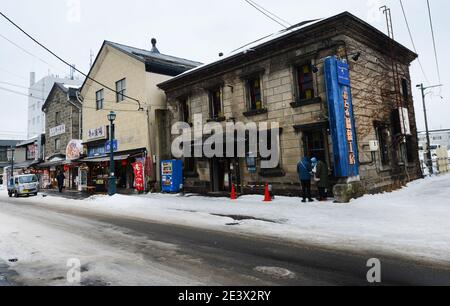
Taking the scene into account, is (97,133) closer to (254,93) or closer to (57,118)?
(57,118)

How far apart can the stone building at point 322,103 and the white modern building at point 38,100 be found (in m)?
60.7

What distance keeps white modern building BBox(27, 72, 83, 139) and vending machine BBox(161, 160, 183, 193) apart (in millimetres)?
57472

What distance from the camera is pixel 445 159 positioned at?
22.0 meters

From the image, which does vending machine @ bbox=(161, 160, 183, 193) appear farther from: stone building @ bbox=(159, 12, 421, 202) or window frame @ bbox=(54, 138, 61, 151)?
window frame @ bbox=(54, 138, 61, 151)

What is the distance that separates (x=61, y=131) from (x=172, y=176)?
18.9m

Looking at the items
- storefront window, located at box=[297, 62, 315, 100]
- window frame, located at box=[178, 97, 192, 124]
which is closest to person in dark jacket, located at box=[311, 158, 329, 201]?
storefront window, located at box=[297, 62, 315, 100]

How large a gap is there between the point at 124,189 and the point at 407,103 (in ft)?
65.6

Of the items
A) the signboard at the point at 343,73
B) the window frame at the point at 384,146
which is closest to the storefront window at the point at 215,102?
the signboard at the point at 343,73

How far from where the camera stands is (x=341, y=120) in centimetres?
1109

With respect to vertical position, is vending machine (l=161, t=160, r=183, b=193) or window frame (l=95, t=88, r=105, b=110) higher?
window frame (l=95, t=88, r=105, b=110)

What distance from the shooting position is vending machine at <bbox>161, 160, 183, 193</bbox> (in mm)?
17359

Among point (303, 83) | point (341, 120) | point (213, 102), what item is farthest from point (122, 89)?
point (341, 120)

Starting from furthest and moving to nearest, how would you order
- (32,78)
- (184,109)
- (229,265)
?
(32,78) → (184,109) → (229,265)

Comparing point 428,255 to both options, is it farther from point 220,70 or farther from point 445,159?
point 445,159
